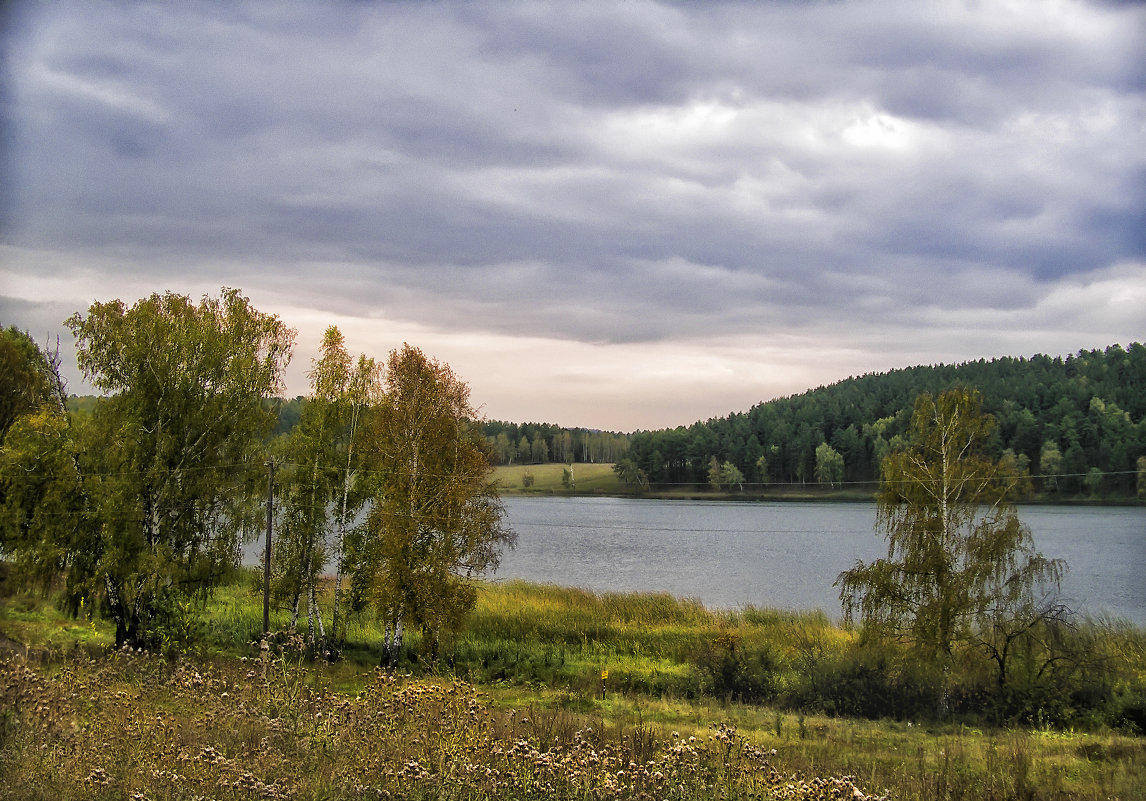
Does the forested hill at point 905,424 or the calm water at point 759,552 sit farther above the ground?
the forested hill at point 905,424

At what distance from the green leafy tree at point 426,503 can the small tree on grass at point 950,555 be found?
12089mm

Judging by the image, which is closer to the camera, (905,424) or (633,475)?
(905,424)

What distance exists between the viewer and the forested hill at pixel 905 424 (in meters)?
96.0

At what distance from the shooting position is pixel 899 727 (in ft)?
70.8

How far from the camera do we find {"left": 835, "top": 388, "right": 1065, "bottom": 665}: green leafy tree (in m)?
23.7

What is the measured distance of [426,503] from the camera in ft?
90.5

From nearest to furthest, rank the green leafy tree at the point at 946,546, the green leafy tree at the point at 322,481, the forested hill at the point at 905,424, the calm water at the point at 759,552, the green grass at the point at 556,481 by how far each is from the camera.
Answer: the green leafy tree at the point at 946,546 < the green leafy tree at the point at 322,481 < the calm water at the point at 759,552 < the forested hill at the point at 905,424 < the green grass at the point at 556,481

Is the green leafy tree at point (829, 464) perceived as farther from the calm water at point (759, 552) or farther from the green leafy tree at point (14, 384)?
the green leafy tree at point (14, 384)

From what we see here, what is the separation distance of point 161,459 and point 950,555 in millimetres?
24336

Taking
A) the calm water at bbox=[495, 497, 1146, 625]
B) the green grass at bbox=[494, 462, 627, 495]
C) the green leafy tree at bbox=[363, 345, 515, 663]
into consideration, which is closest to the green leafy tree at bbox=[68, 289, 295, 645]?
the green leafy tree at bbox=[363, 345, 515, 663]

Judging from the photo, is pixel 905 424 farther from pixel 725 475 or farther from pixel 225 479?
pixel 725 475

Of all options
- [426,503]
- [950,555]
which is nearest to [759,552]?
[950,555]

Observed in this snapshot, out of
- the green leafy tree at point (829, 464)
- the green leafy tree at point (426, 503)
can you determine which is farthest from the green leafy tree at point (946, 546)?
the green leafy tree at point (829, 464)

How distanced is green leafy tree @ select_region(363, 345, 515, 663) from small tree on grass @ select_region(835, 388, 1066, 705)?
1209cm
